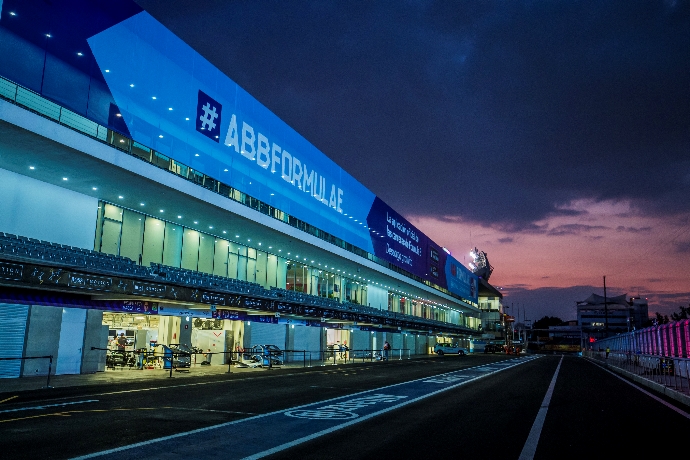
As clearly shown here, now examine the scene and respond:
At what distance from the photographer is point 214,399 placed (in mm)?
14102

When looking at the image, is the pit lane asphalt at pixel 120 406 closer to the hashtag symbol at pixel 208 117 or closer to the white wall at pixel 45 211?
the white wall at pixel 45 211

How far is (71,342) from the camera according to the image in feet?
Result: 75.3

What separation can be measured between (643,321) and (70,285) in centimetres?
21751

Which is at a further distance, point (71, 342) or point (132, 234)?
point (132, 234)

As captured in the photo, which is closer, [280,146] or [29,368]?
[29,368]

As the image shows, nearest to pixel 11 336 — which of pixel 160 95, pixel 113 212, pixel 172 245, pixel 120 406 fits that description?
pixel 113 212

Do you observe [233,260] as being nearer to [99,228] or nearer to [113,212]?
[113,212]

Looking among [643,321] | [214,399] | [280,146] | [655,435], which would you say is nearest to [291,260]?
[280,146]

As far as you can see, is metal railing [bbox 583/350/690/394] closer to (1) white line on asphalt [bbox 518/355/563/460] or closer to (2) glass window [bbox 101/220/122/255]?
(1) white line on asphalt [bbox 518/355/563/460]

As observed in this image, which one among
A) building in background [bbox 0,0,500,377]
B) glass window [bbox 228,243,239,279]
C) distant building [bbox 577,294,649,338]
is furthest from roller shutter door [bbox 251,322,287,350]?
distant building [bbox 577,294,649,338]

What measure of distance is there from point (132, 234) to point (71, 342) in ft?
23.7

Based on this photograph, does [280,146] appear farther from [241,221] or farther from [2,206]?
[2,206]

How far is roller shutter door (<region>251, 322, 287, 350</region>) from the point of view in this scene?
3762 cm

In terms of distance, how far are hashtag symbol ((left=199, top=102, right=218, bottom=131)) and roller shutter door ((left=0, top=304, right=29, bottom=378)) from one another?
1309 centimetres
